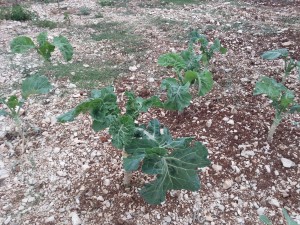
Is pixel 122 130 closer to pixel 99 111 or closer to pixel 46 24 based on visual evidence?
pixel 99 111

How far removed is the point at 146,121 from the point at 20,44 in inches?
49.5

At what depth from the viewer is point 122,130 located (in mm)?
1994

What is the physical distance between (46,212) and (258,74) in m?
2.65

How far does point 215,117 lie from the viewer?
3113mm

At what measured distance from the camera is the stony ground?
2.40 meters

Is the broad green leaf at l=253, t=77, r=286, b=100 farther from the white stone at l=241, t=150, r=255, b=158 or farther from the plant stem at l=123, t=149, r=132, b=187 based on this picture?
the plant stem at l=123, t=149, r=132, b=187

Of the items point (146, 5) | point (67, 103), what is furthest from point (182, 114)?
point (146, 5)

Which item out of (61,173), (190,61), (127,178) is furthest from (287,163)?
(61,173)

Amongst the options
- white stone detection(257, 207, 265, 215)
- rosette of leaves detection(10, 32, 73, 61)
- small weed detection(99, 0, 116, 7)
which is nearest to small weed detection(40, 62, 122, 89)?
rosette of leaves detection(10, 32, 73, 61)

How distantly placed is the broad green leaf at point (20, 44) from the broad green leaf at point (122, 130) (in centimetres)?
105

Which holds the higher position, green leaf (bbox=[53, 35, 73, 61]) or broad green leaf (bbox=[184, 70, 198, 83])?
green leaf (bbox=[53, 35, 73, 61])

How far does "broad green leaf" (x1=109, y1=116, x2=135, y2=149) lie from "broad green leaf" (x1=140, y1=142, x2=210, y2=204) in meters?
0.17

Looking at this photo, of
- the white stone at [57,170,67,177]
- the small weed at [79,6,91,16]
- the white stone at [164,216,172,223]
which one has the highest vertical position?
the small weed at [79,6,91,16]

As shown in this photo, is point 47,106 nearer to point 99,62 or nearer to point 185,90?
point 99,62
